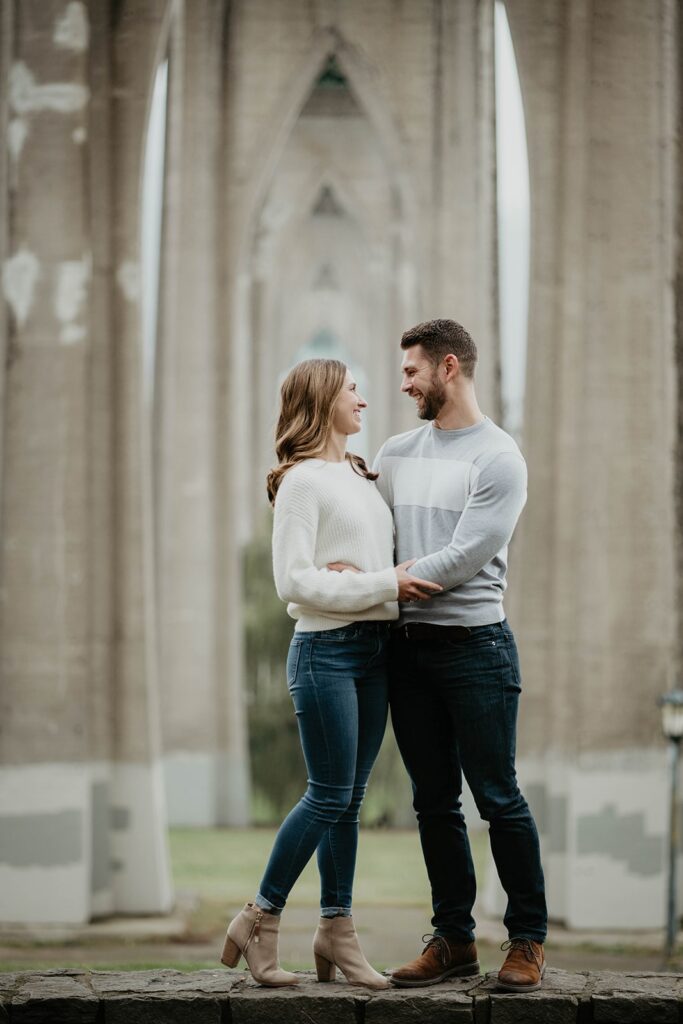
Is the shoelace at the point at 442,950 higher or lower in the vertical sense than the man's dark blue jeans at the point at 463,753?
lower

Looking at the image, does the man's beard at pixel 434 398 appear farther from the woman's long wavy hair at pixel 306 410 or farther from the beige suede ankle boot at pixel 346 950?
the beige suede ankle boot at pixel 346 950

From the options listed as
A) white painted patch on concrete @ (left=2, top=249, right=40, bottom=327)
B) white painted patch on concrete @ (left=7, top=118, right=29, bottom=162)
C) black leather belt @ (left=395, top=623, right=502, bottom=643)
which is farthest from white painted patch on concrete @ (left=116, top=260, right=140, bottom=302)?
black leather belt @ (left=395, top=623, right=502, bottom=643)

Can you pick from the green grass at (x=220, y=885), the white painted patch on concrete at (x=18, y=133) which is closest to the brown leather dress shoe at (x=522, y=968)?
the green grass at (x=220, y=885)

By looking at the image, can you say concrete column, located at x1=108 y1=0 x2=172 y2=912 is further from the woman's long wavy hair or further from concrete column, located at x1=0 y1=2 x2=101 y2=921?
the woman's long wavy hair

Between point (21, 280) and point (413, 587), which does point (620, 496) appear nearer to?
point (21, 280)

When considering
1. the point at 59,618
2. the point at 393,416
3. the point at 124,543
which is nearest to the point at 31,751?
the point at 59,618

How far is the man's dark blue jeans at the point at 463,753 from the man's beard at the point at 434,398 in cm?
67

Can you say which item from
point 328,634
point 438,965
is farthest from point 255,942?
point 328,634

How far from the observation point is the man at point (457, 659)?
4270 mm

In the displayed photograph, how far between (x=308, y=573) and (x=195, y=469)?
1296cm

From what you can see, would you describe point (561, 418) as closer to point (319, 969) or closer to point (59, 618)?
point (59, 618)

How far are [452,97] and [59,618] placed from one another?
9.09m

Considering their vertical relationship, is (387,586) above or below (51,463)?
below

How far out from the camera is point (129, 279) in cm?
1034
